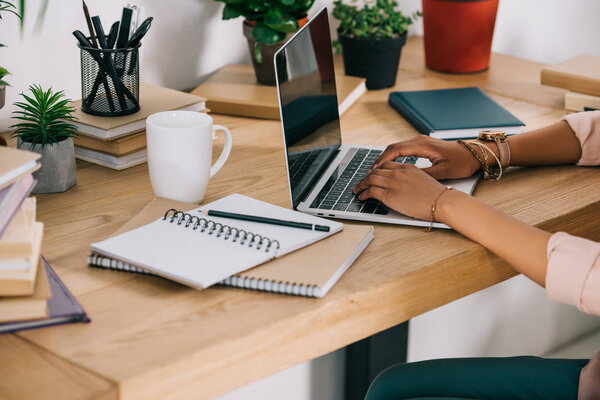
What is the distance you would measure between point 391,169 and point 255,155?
11.5 inches

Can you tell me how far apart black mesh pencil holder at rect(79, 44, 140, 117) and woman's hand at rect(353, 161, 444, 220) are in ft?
1.41

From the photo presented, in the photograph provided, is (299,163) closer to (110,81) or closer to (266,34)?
(110,81)

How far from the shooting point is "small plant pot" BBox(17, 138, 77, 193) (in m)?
1.03

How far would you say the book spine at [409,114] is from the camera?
4.25 feet

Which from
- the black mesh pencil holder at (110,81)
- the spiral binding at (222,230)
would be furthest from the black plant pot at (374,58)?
the spiral binding at (222,230)

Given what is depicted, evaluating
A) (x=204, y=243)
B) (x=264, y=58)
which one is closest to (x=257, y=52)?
(x=264, y=58)

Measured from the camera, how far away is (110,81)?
1.17 meters

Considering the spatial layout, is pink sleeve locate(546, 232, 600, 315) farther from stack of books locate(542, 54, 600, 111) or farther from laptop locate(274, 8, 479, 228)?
stack of books locate(542, 54, 600, 111)

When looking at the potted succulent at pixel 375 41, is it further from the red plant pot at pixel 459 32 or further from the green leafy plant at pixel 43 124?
the green leafy plant at pixel 43 124

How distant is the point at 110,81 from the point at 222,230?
436 mm

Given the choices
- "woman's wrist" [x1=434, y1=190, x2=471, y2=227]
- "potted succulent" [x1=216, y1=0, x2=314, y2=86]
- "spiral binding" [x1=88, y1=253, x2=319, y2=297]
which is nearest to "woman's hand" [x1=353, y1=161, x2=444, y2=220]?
"woman's wrist" [x1=434, y1=190, x2=471, y2=227]

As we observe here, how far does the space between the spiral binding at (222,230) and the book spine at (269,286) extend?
0.05 m

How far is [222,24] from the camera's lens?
162 cm

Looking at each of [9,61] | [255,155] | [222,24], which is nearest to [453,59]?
[222,24]
